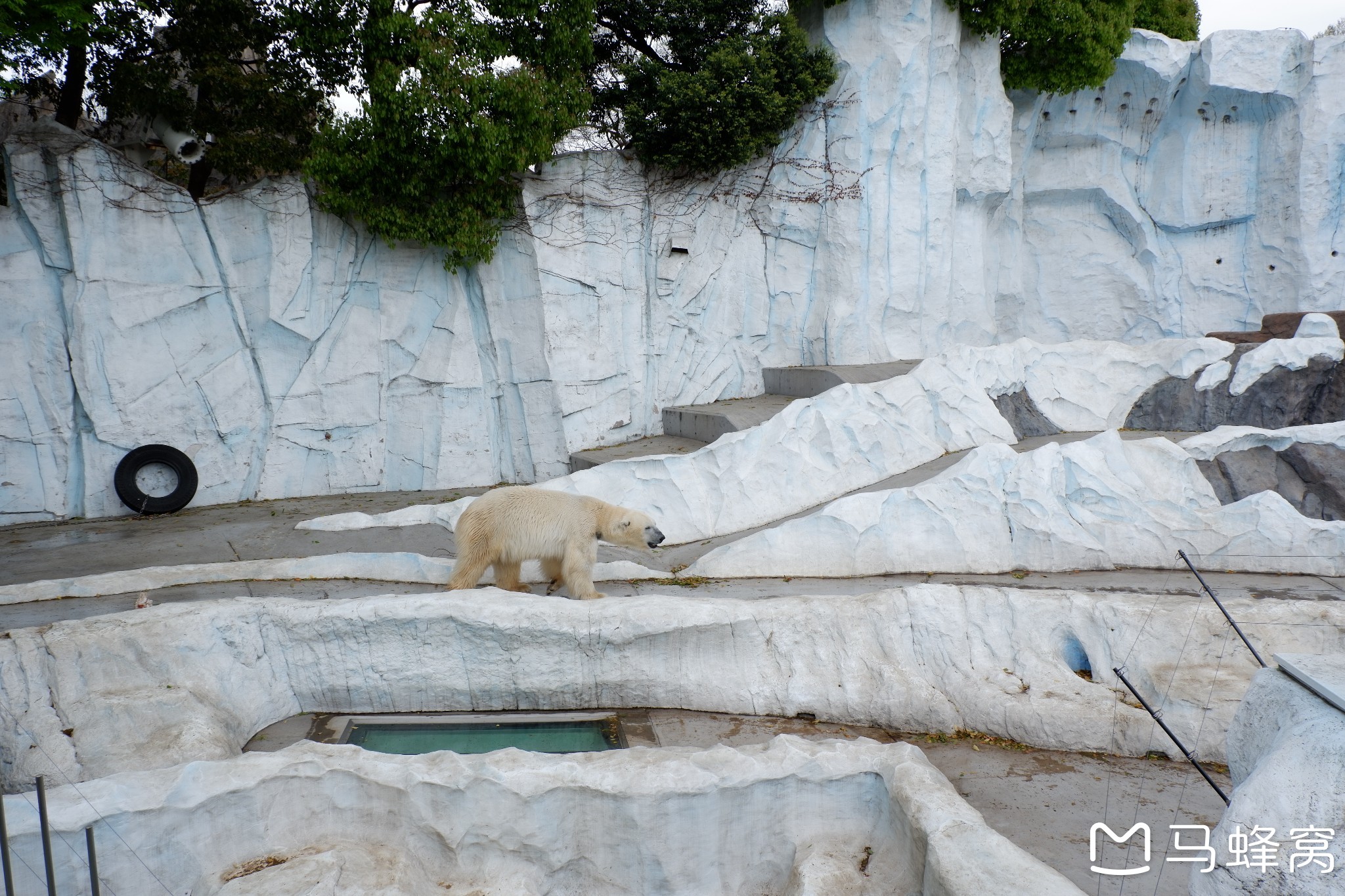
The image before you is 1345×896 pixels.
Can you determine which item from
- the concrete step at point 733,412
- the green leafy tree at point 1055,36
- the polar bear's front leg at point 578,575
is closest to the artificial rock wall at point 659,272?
the concrete step at point 733,412

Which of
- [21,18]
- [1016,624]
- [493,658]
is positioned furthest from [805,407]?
[21,18]

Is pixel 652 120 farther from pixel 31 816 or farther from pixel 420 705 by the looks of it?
pixel 31 816

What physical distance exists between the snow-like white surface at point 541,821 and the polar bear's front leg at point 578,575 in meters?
1.89

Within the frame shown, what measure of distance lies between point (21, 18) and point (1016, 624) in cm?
1036

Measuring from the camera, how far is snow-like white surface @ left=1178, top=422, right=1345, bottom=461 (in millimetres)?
7902

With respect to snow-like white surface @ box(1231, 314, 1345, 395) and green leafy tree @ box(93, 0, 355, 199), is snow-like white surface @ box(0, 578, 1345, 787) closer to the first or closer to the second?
snow-like white surface @ box(1231, 314, 1345, 395)

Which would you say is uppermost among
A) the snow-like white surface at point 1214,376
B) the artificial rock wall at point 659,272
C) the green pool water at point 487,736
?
the artificial rock wall at point 659,272

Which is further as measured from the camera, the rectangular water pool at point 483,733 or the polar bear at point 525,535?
the polar bear at point 525,535

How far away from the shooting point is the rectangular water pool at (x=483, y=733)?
196 inches

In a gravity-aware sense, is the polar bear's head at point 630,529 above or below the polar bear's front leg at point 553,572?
above

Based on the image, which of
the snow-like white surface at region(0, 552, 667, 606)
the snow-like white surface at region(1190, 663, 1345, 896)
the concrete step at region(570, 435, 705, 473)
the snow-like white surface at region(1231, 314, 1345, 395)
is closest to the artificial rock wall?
the concrete step at region(570, 435, 705, 473)

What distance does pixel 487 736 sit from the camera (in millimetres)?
5098

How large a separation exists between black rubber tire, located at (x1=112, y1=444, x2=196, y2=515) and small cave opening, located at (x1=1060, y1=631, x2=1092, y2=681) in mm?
9250

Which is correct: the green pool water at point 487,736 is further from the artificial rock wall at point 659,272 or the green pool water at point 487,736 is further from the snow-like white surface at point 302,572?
the artificial rock wall at point 659,272
